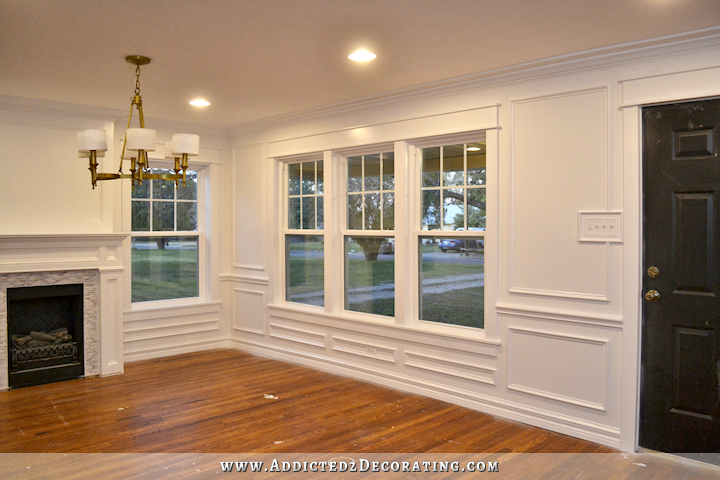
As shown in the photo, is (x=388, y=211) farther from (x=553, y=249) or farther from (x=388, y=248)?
(x=553, y=249)

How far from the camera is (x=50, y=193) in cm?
495

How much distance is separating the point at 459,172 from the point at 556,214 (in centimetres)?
93

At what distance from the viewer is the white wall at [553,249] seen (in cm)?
338

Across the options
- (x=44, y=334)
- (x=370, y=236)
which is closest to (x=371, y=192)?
(x=370, y=236)

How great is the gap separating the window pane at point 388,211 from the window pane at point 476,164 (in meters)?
0.80

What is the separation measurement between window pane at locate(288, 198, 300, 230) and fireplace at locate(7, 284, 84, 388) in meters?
2.14

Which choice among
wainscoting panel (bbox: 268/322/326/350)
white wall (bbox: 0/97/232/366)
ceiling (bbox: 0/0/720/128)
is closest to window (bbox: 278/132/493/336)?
wainscoting panel (bbox: 268/322/326/350)

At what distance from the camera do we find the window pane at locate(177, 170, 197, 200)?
618 centimetres

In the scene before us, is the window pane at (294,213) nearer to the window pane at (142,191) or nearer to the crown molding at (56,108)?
the window pane at (142,191)

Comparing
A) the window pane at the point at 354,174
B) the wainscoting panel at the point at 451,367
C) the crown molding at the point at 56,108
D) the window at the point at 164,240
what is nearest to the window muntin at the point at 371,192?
the window pane at the point at 354,174

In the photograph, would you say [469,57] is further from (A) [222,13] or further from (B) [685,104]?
(A) [222,13]

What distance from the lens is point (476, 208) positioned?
426 centimetres

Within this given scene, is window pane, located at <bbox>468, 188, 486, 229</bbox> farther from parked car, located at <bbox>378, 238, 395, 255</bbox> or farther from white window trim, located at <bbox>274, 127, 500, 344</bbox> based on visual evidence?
parked car, located at <bbox>378, 238, 395, 255</bbox>

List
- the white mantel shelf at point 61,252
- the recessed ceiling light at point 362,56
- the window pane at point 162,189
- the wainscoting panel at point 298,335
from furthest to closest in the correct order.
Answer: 1. the window pane at point 162,189
2. the wainscoting panel at point 298,335
3. the white mantel shelf at point 61,252
4. the recessed ceiling light at point 362,56
